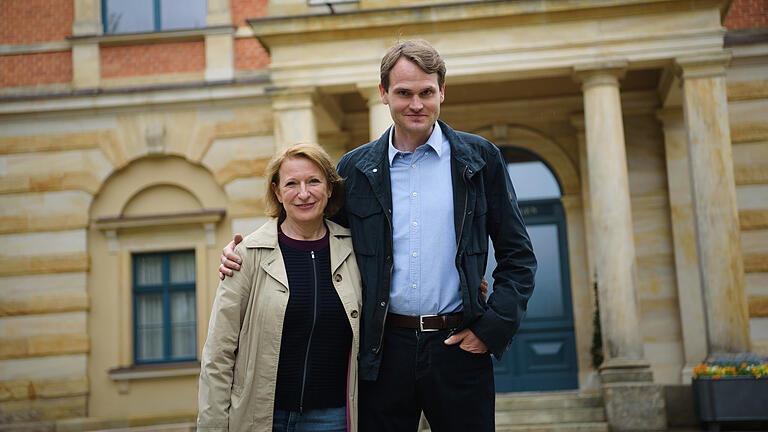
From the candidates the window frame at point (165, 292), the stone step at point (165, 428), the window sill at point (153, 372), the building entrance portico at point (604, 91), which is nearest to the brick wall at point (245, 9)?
the building entrance portico at point (604, 91)

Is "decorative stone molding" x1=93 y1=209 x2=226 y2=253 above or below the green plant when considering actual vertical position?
above

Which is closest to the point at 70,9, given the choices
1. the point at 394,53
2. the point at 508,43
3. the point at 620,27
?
the point at 508,43

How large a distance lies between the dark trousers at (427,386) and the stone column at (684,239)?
29.7 ft

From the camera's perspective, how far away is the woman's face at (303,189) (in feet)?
10.5

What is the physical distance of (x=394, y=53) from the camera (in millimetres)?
3090

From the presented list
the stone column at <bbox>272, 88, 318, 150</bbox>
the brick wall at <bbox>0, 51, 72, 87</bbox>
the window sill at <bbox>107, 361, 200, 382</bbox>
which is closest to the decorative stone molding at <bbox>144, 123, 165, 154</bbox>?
the brick wall at <bbox>0, 51, 72, 87</bbox>

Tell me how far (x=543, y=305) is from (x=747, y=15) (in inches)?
200

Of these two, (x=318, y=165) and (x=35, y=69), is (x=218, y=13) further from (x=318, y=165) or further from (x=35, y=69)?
(x=318, y=165)

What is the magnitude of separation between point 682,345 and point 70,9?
10.6m

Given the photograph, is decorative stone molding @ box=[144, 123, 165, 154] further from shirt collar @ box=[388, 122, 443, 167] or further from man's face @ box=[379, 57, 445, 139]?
man's face @ box=[379, 57, 445, 139]

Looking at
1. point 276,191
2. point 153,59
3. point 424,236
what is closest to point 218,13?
point 153,59

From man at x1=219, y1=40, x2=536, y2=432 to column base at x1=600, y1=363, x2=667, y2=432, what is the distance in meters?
6.38

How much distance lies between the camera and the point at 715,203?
9219 mm

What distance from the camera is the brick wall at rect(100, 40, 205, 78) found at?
12.1 meters
